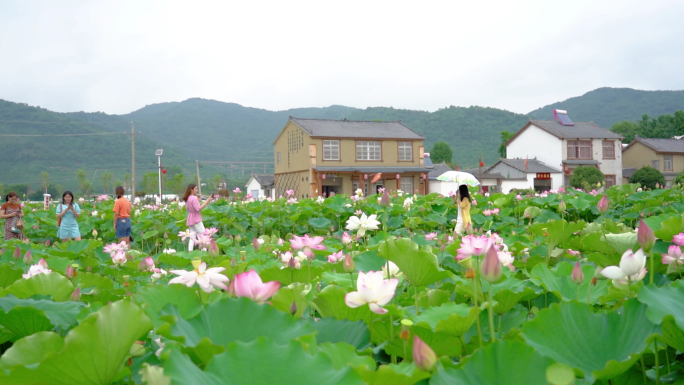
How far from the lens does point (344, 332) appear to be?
1.17m

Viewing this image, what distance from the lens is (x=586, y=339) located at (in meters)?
1.05

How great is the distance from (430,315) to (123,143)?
2932 inches

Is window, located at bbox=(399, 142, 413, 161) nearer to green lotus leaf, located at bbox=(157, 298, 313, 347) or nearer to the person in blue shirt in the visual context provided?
the person in blue shirt

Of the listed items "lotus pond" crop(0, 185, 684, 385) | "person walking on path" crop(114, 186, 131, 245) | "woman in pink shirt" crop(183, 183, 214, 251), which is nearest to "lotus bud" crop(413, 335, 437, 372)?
"lotus pond" crop(0, 185, 684, 385)

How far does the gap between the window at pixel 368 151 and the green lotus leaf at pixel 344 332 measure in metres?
28.1

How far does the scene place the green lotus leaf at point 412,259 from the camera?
1.55 m

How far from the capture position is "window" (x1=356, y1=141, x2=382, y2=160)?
2921cm

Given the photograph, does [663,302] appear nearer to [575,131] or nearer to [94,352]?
[94,352]

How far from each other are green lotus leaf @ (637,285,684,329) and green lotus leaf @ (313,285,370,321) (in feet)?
2.00

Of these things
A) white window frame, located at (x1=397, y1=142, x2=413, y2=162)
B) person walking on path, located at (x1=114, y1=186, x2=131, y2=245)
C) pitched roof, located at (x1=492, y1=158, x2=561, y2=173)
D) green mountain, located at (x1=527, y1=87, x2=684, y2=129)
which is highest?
green mountain, located at (x1=527, y1=87, x2=684, y2=129)

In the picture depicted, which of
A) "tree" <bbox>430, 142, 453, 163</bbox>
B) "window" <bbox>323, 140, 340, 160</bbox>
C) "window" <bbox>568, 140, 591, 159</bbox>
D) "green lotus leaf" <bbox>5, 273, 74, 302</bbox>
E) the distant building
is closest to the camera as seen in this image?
"green lotus leaf" <bbox>5, 273, 74, 302</bbox>

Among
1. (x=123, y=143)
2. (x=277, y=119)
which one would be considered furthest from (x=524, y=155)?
(x=277, y=119)

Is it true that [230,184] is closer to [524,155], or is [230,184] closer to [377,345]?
[524,155]

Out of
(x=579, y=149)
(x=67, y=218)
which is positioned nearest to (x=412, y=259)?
(x=67, y=218)
